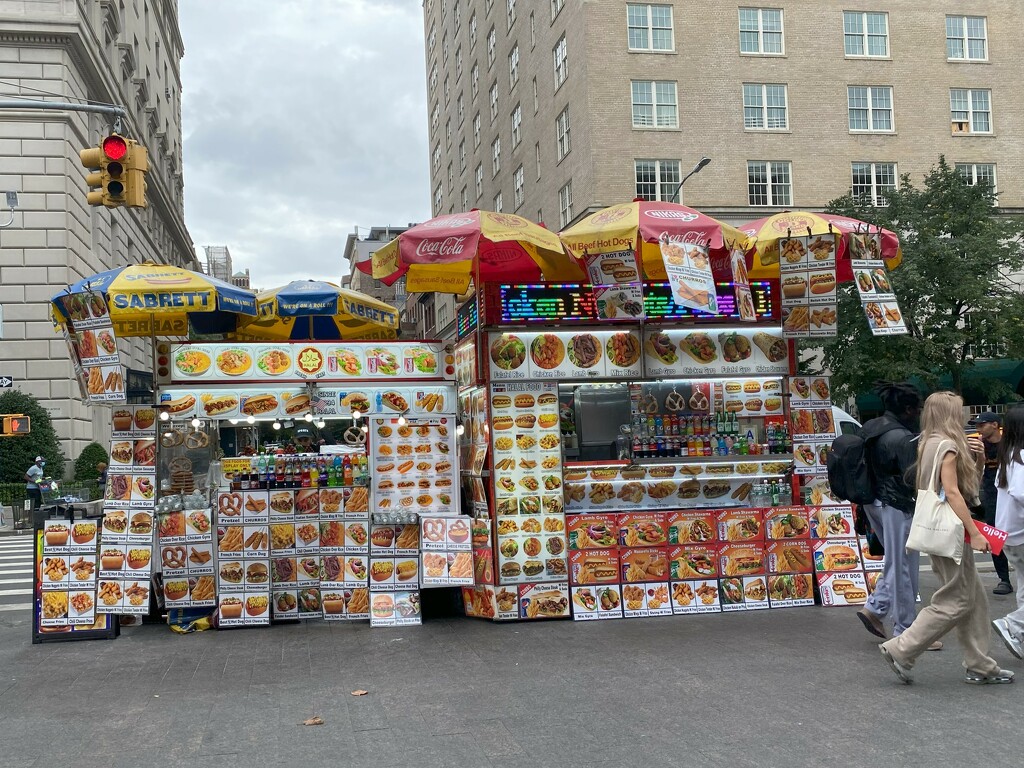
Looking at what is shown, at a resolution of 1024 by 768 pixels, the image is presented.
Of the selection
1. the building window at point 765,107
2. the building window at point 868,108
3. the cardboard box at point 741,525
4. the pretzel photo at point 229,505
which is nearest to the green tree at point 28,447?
the pretzel photo at point 229,505

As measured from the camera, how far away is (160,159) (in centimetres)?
4406


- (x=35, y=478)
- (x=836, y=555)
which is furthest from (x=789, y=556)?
(x=35, y=478)

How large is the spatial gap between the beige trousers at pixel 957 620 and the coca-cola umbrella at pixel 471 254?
14.7 feet

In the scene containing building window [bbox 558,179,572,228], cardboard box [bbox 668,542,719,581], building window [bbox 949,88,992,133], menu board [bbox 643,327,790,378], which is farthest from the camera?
building window [bbox 558,179,572,228]

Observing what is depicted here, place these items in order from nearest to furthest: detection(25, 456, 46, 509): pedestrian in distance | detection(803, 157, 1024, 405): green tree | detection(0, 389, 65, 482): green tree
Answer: detection(25, 456, 46, 509): pedestrian in distance < detection(0, 389, 65, 482): green tree < detection(803, 157, 1024, 405): green tree

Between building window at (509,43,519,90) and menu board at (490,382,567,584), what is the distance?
36.2m

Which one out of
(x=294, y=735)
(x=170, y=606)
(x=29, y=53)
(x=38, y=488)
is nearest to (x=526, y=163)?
(x=29, y=53)

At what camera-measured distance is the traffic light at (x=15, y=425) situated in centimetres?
2084

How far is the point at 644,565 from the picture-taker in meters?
9.34

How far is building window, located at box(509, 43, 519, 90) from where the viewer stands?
1684 inches

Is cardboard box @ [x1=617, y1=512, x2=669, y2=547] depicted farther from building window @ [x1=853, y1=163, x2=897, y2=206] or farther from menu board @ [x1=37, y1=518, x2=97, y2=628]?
building window @ [x1=853, y1=163, x2=897, y2=206]

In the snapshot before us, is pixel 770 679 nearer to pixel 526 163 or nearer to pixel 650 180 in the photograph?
pixel 650 180

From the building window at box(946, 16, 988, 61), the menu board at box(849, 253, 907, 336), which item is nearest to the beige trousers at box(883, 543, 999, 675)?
the menu board at box(849, 253, 907, 336)

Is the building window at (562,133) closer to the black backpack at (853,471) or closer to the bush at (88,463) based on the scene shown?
the bush at (88,463)
